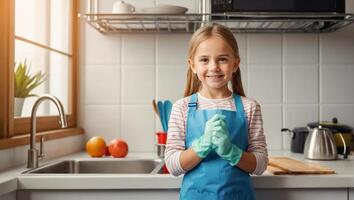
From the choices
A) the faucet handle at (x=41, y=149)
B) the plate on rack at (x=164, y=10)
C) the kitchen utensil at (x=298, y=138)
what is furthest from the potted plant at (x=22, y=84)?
the kitchen utensil at (x=298, y=138)

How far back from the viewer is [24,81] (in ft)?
4.98

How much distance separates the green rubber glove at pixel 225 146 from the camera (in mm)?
963

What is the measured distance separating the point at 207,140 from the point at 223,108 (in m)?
0.13

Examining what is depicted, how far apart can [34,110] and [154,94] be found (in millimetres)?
665

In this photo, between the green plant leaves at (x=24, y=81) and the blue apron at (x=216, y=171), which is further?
the green plant leaves at (x=24, y=81)

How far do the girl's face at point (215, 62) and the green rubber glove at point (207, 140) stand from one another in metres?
0.11

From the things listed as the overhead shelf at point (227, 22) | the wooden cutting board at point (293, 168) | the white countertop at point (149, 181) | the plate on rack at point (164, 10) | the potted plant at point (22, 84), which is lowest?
the white countertop at point (149, 181)

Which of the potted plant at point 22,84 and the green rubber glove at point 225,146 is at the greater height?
the potted plant at point 22,84

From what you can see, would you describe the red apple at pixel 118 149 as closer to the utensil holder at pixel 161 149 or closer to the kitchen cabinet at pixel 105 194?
the utensil holder at pixel 161 149

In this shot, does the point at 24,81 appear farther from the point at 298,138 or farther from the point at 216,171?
the point at 298,138

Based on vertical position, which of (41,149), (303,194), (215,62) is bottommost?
(303,194)

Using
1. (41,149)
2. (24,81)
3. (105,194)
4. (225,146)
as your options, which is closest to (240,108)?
(225,146)

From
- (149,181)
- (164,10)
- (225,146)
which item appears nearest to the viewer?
(225,146)

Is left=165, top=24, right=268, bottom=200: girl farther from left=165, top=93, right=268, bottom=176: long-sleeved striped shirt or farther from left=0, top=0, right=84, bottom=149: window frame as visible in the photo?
left=0, top=0, right=84, bottom=149: window frame
